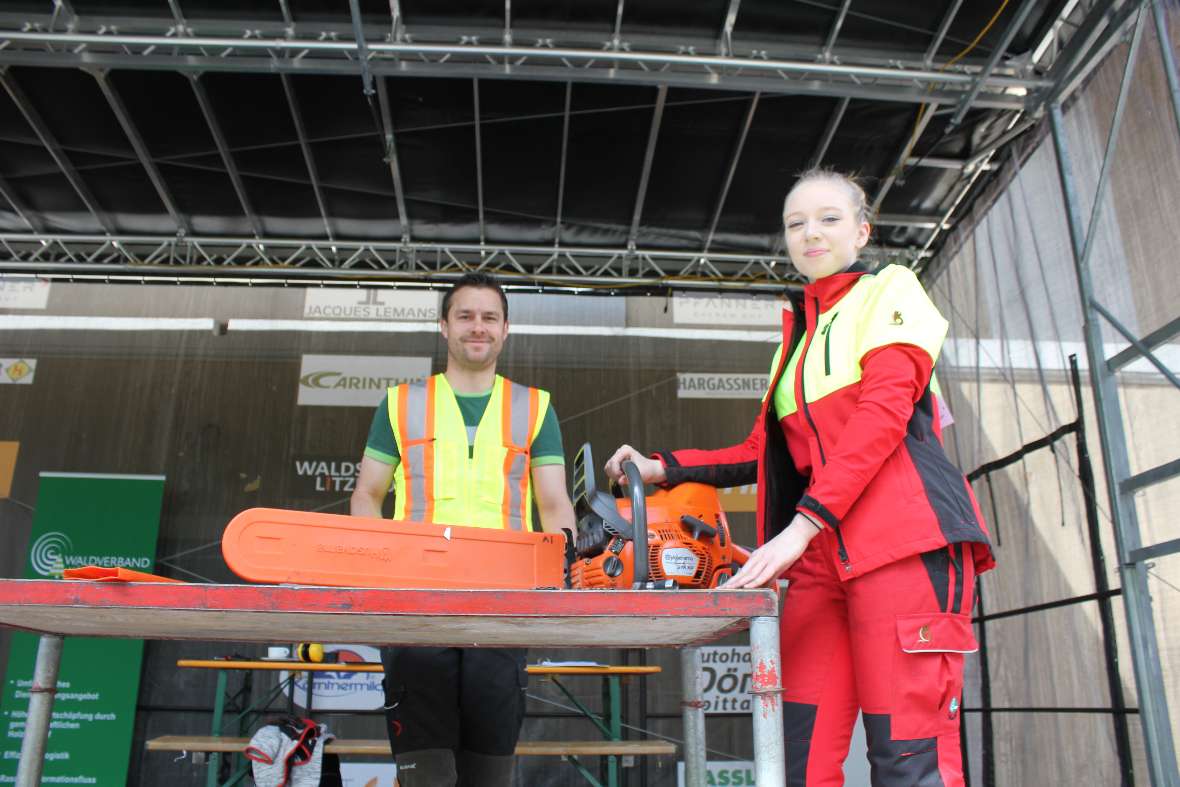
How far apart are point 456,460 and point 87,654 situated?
5213 millimetres

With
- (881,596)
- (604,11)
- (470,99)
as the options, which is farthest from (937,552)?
(470,99)

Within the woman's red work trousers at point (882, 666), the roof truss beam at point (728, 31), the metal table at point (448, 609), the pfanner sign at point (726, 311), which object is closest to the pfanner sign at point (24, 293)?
the pfanner sign at point (726, 311)

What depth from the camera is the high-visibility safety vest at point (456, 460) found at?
2268 mm

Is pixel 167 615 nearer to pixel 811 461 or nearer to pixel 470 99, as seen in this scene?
pixel 811 461

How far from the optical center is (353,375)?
7395mm

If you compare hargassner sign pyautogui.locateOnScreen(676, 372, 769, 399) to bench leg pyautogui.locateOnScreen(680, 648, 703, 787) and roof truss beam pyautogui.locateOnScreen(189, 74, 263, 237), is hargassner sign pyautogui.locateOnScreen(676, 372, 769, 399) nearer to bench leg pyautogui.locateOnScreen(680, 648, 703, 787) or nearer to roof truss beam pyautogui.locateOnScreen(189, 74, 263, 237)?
roof truss beam pyautogui.locateOnScreen(189, 74, 263, 237)

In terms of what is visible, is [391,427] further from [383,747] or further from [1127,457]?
[383,747]

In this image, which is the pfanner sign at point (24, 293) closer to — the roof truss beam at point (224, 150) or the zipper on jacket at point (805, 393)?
the roof truss beam at point (224, 150)

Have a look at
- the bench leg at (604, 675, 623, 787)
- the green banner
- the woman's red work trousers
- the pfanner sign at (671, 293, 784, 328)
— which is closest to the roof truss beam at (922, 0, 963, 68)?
the pfanner sign at (671, 293, 784, 328)

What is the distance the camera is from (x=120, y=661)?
624 centimetres

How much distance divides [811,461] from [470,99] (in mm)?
3971

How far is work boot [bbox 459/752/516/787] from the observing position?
2.11 metres

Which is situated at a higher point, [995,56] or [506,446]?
[995,56]

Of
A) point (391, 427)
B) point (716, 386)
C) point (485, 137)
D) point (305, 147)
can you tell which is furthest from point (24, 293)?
point (391, 427)
